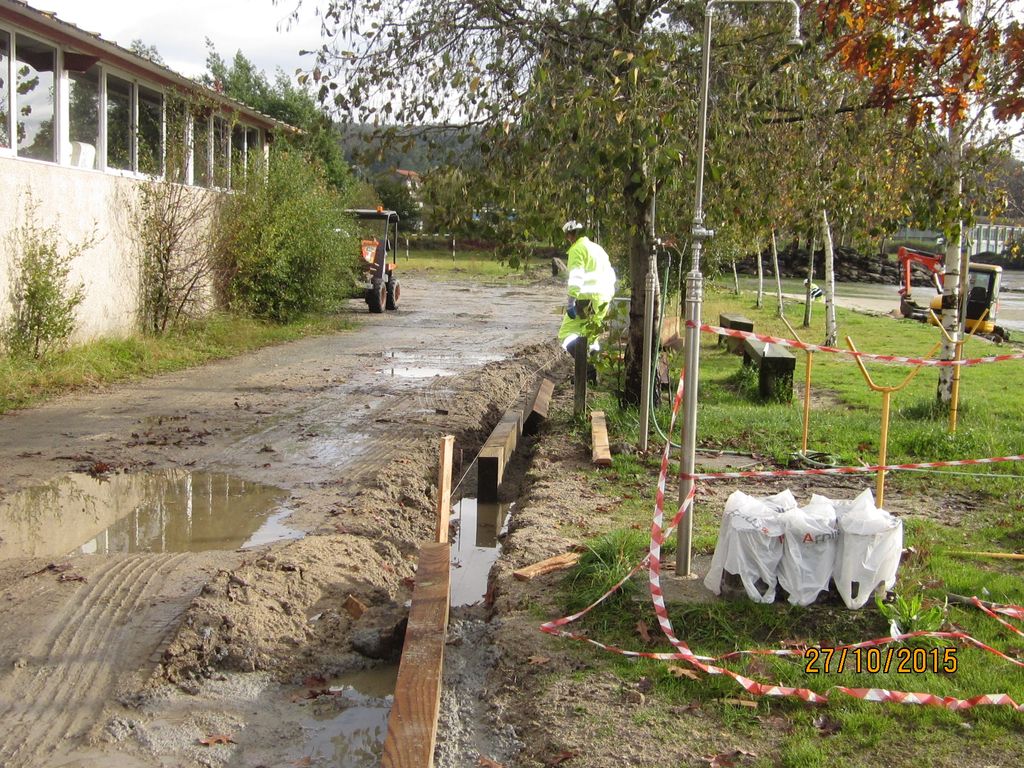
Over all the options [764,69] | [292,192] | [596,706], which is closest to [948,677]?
[596,706]

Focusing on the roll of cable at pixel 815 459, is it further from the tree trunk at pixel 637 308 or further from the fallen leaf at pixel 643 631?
the fallen leaf at pixel 643 631

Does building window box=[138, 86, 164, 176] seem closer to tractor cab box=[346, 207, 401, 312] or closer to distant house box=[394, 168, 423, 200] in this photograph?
tractor cab box=[346, 207, 401, 312]

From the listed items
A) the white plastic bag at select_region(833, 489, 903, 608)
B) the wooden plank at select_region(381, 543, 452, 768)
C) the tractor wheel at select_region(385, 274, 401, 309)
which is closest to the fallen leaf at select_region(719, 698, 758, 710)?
the white plastic bag at select_region(833, 489, 903, 608)

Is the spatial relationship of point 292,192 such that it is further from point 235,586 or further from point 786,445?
point 235,586

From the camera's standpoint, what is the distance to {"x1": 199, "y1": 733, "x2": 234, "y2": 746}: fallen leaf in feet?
13.5

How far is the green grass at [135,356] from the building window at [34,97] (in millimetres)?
2560

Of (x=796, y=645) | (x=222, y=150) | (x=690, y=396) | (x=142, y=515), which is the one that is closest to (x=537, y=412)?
(x=142, y=515)

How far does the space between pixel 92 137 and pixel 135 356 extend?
343cm

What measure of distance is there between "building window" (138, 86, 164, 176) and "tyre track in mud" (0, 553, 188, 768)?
11727mm

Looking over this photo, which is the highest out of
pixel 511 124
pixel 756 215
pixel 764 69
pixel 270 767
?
pixel 764 69

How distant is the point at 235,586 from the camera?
5.41 metres

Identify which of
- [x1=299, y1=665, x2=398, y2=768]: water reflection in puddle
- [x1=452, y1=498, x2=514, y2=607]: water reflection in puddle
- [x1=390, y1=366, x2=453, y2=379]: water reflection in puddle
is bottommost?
[x1=452, y1=498, x2=514, y2=607]: water reflection in puddle

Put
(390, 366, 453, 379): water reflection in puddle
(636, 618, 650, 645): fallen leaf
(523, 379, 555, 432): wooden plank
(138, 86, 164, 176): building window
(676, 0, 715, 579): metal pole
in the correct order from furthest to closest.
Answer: (138, 86, 164, 176): building window, (390, 366, 453, 379): water reflection in puddle, (523, 379, 555, 432): wooden plank, (676, 0, 715, 579): metal pole, (636, 618, 650, 645): fallen leaf

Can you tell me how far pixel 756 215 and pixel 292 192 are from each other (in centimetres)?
1201
